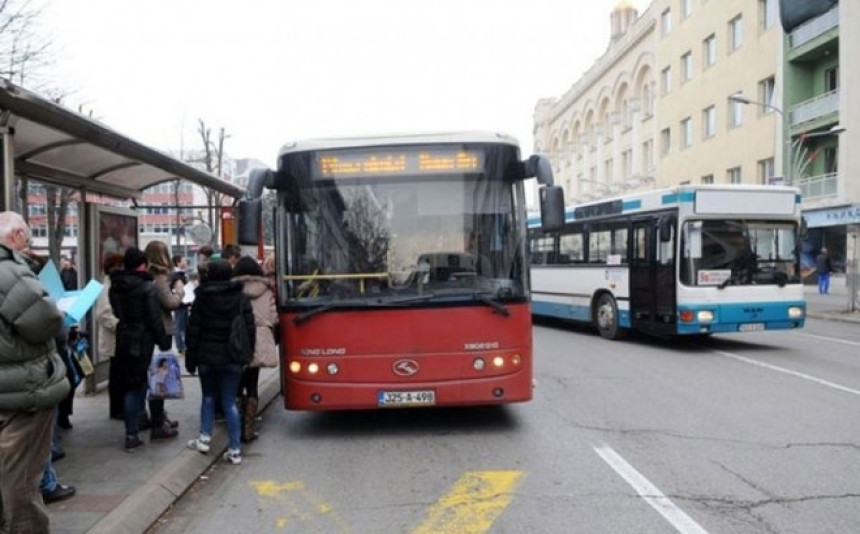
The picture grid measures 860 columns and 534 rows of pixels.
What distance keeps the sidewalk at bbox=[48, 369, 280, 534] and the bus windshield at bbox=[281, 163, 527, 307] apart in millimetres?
1728

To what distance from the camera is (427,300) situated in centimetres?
705

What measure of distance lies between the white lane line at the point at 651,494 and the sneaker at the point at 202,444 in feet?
11.0

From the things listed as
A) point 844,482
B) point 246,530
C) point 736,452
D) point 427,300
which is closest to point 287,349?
point 427,300

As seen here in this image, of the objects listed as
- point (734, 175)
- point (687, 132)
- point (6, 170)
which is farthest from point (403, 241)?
point (687, 132)

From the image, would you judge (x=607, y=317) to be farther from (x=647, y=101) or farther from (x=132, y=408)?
(x=647, y=101)

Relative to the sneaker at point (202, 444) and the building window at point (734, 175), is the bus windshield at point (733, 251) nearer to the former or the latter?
the sneaker at point (202, 444)

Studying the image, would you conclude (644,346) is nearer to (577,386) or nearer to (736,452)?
(577,386)

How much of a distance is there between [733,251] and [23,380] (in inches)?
443

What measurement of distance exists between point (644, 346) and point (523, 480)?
8.98m

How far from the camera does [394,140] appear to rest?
7301 millimetres

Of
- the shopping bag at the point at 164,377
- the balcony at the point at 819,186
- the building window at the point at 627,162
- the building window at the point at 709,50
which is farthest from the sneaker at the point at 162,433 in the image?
the building window at the point at 627,162

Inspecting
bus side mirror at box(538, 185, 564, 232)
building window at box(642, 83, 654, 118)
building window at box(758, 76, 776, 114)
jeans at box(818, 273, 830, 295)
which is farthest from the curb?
building window at box(642, 83, 654, 118)

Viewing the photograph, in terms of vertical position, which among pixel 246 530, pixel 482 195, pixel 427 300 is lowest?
pixel 246 530

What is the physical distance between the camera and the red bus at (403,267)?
704 cm
